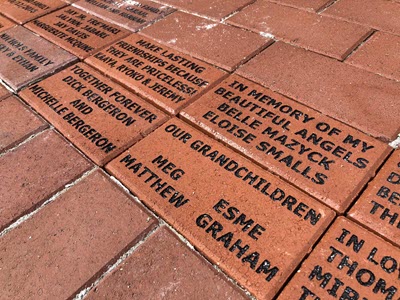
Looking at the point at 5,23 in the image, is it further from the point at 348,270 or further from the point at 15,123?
the point at 348,270

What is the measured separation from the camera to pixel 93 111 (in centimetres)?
223

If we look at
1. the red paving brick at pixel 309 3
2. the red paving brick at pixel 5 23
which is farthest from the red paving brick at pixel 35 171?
the red paving brick at pixel 309 3

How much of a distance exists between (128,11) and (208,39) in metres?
0.86

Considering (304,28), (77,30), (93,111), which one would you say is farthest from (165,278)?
(77,30)

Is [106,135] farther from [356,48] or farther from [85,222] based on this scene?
[356,48]

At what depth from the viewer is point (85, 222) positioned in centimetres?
170

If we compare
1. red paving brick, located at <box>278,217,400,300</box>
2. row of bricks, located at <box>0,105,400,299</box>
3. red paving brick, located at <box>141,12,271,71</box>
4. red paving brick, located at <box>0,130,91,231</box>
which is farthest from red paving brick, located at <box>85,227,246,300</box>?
red paving brick, located at <box>141,12,271,71</box>

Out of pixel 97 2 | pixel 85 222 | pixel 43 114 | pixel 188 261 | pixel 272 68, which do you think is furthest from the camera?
pixel 97 2

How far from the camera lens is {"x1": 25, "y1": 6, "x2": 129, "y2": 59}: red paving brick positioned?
2.82 metres

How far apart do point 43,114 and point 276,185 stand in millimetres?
1367

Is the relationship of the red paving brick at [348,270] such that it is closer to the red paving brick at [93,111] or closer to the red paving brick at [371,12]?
the red paving brick at [93,111]

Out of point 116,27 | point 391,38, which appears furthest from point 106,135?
point 391,38

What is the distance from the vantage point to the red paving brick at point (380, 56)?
7.77 feet

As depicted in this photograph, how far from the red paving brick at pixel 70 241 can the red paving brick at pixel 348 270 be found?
2.18ft
